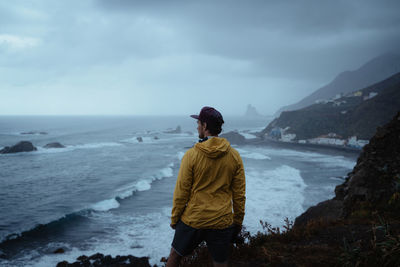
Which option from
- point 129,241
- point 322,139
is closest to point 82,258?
point 129,241

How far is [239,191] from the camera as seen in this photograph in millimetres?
2471

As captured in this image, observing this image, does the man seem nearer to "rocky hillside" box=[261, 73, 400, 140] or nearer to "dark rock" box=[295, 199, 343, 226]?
"dark rock" box=[295, 199, 343, 226]

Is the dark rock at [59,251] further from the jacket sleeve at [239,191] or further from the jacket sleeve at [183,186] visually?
the jacket sleeve at [239,191]

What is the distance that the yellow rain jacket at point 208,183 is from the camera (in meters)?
2.23

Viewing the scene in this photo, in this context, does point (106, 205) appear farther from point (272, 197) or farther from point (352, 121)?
point (352, 121)

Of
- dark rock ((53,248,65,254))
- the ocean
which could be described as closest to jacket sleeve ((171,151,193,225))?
the ocean

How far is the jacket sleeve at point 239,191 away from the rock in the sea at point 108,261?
391 inches

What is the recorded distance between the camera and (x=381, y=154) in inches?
369

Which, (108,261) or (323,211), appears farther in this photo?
(323,211)

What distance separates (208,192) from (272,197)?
19.3 m

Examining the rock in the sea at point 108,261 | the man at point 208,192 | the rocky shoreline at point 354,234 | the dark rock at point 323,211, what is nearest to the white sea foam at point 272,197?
the dark rock at point 323,211

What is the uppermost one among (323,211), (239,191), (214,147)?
(214,147)

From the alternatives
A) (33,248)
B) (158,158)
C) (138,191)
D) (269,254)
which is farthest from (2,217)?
(158,158)

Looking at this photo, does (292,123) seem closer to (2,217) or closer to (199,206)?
(2,217)
